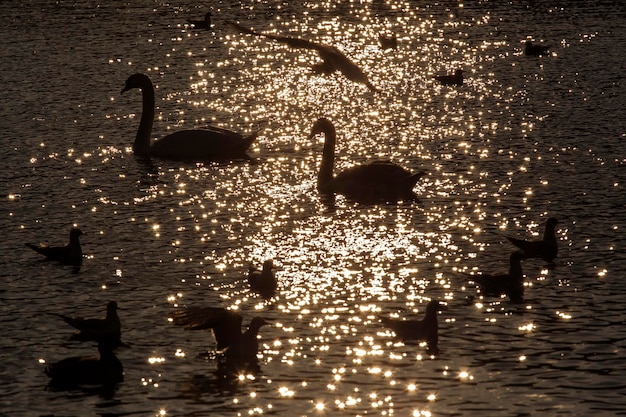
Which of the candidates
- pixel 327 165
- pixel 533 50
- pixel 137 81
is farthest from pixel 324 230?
pixel 533 50

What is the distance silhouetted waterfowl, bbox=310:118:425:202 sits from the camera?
31.8 m

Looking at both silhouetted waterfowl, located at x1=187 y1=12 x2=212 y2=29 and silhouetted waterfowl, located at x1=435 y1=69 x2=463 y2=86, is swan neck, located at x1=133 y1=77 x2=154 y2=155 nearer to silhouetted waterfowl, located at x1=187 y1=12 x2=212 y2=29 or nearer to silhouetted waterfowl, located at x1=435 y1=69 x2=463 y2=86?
silhouetted waterfowl, located at x1=435 y1=69 x2=463 y2=86

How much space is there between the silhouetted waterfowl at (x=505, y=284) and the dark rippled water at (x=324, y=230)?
31cm

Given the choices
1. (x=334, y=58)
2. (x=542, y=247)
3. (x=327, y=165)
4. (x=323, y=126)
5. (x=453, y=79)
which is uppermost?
(x=453, y=79)

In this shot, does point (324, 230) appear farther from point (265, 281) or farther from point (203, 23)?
point (203, 23)

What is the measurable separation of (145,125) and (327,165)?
767cm

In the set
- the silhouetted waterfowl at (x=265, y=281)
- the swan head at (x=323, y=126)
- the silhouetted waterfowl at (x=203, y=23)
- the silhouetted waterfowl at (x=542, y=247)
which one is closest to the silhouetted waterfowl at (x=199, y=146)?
the swan head at (x=323, y=126)

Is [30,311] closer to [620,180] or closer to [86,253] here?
[86,253]

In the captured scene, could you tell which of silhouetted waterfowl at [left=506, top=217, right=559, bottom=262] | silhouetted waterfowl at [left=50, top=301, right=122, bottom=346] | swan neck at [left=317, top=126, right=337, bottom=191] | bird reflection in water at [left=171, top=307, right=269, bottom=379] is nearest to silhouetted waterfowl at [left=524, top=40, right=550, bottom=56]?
swan neck at [left=317, top=126, right=337, bottom=191]

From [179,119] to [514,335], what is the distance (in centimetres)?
2437

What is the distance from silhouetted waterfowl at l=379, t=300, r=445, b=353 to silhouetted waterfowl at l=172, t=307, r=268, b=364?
1940mm

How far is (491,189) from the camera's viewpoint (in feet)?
106

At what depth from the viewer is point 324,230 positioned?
2889 centimetres

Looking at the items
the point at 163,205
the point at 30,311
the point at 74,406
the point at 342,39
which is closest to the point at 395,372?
the point at 74,406
